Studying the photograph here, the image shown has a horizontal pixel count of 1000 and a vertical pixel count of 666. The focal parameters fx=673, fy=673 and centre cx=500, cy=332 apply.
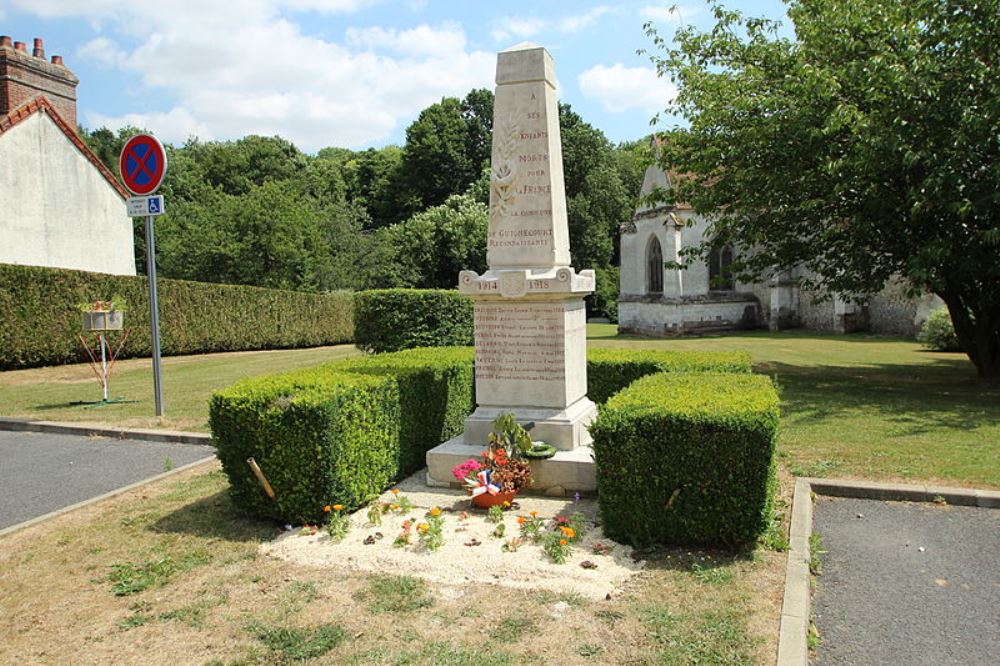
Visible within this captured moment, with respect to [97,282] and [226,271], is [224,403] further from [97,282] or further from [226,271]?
[226,271]

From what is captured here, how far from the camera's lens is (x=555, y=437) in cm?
660

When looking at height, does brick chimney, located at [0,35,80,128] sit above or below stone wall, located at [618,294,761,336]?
above

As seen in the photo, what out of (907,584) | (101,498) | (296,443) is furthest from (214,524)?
(907,584)

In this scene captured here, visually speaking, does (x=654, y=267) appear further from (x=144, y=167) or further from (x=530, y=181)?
(x=530, y=181)

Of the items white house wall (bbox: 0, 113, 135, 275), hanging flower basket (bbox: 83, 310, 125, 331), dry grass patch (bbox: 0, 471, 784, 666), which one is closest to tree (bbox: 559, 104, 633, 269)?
white house wall (bbox: 0, 113, 135, 275)

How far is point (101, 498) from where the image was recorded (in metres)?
6.30

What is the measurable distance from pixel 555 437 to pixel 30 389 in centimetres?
1170

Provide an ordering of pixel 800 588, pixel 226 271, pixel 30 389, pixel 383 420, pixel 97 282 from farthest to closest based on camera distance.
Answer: pixel 226 271, pixel 97 282, pixel 30 389, pixel 383 420, pixel 800 588

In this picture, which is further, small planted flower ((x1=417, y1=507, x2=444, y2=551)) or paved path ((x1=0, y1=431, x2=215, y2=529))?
paved path ((x1=0, y1=431, x2=215, y2=529))

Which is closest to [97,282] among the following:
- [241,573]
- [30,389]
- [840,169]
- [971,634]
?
[30,389]

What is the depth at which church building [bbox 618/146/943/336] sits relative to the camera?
29.1 meters

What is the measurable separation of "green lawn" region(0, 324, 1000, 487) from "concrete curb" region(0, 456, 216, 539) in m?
1.71

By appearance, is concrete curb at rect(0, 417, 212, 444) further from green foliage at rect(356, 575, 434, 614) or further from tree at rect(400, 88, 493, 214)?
tree at rect(400, 88, 493, 214)

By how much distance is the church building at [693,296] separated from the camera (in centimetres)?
2906
